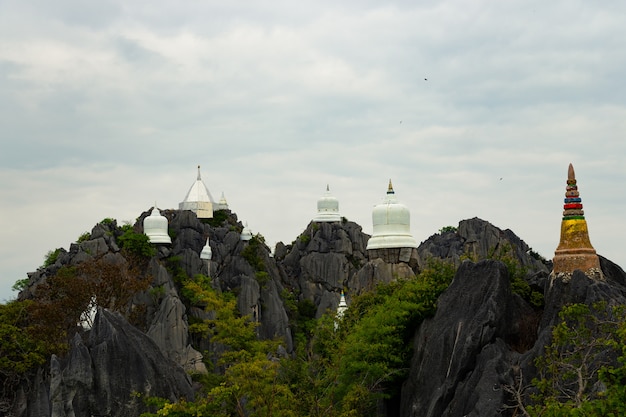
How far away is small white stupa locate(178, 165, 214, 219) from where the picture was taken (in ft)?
297

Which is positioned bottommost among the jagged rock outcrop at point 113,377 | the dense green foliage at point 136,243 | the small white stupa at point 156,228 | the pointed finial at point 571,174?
the jagged rock outcrop at point 113,377

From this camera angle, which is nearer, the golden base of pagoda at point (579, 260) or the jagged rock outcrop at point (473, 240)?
the golden base of pagoda at point (579, 260)

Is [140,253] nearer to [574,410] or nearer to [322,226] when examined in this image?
[322,226]

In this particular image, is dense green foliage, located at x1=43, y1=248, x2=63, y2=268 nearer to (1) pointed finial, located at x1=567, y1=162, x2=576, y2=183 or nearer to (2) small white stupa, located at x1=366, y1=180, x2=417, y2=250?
(2) small white stupa, located at x1=366, y1=180, x2=417, y2=250

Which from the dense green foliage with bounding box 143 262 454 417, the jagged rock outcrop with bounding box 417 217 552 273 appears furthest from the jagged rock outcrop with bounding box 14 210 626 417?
the jagged rock outcrop with bounding box 417 217 552 273

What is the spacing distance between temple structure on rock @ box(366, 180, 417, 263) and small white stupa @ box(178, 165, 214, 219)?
35258mm

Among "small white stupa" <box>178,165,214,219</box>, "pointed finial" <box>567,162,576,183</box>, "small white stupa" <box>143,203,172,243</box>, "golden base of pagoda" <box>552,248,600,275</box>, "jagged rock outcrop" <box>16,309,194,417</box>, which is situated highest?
"small white stupa" <box>178,165,214,219</box>

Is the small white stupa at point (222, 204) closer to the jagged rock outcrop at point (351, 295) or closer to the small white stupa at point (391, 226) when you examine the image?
the jagged rock outcrop at point (351, 295)

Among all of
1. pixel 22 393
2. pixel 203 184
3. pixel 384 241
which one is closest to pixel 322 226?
pixel 203 184

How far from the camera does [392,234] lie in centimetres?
5716

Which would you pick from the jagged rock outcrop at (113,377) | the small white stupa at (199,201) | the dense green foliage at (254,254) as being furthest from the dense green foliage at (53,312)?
the small white stupa at (199,201)

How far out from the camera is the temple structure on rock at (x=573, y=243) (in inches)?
1019

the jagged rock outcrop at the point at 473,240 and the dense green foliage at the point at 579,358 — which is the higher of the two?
the jagged rock outcrop at the point at 473,240

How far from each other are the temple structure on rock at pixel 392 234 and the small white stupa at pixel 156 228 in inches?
1082
